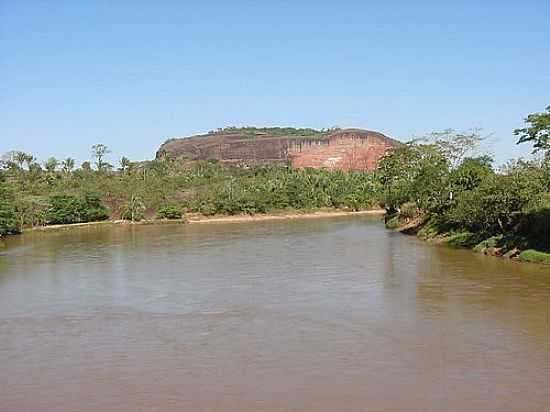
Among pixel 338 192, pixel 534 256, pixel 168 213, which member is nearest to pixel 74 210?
pixel 168 213

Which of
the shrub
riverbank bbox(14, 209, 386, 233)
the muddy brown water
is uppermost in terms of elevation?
the shrub

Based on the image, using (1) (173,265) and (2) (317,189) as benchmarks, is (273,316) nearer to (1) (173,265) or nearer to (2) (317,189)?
(1) (173,265)

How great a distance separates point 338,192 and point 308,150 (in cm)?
4973

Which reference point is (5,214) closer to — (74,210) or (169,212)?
(74,210)

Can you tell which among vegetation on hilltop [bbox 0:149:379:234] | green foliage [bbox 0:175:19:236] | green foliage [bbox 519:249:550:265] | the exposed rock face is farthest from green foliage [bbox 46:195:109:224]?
the exposed rock face

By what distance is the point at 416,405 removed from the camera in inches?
347

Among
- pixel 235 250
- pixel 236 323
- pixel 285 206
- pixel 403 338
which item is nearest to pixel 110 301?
pixel 236 323

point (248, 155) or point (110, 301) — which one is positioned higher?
point (248, 155)

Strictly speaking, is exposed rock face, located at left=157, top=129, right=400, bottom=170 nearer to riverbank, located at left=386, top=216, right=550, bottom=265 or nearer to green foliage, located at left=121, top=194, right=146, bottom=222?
green foliage, located at left=121, top=194, right=146, bottom=222

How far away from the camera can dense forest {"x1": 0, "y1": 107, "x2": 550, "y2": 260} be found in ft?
79.8

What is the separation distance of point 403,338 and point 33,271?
15.9m

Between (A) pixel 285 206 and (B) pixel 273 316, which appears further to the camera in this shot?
(A) pixel 285 206

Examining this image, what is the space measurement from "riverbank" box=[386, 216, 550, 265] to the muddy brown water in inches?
28.4

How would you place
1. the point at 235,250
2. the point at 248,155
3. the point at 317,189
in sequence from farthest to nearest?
the point at 248,155 → the point at 317,189 → the point at 235,250
